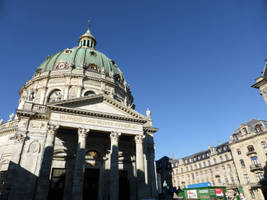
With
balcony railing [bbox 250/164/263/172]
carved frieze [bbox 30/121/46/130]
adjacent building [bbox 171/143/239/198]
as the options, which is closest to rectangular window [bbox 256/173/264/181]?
balcony railing [bbox 250/164/263/172]

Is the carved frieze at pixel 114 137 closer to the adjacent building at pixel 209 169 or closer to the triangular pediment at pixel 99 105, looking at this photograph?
the triangular pediment at pixel 99 105

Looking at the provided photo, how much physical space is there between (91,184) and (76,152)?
410 cm

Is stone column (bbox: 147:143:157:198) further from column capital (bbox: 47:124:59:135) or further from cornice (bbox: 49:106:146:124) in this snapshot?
column capital (bbox: 47:124:59:135)

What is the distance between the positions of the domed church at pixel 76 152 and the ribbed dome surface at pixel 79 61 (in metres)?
11.7

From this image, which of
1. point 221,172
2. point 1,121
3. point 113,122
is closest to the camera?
point 113,122

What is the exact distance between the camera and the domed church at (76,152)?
18264mm

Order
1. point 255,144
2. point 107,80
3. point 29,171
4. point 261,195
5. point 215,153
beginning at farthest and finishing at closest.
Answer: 1. point 215,153
2. point 255,144
3. point 261,195
4. point 107,80
5. point 29,171

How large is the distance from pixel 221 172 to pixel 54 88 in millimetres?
44863

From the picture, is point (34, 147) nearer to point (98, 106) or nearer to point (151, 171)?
point (98, 106)

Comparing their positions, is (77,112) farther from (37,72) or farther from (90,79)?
(37,72)

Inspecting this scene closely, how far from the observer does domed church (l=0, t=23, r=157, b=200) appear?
18264 mm

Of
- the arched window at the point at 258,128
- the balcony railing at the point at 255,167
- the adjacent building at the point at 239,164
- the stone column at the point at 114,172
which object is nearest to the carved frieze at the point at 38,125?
the stone column at the point at 114,172

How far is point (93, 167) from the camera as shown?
75.5ft

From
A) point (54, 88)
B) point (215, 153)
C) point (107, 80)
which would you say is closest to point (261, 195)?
point (215, 153)
